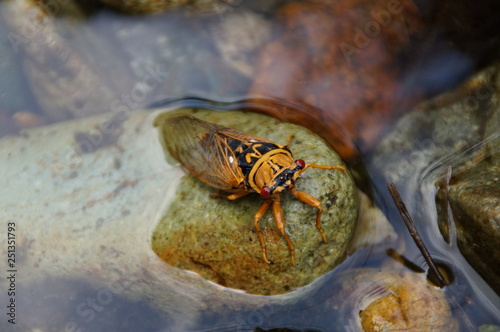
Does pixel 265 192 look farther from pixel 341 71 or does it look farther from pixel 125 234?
pixel 341 71

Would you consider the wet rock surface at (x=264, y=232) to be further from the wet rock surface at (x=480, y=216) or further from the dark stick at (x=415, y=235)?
the wet rock surface at (x=480, y=216)

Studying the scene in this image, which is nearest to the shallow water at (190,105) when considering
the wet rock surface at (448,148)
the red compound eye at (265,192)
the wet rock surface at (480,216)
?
the wet rock surface at (448,148)

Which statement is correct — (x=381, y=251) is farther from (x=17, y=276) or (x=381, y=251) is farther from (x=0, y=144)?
(x=0, y=144)

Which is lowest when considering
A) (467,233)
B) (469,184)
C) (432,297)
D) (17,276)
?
(17,276)

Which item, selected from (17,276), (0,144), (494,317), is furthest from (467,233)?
(0,144)


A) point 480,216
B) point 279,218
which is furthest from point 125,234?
point 480,216

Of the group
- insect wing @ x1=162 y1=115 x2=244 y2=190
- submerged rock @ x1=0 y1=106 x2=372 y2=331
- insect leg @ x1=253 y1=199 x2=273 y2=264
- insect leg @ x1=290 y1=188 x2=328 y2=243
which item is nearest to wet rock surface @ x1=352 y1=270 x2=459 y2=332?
submerged rock @ x1=0 y1=106 x2=372 y2=331
